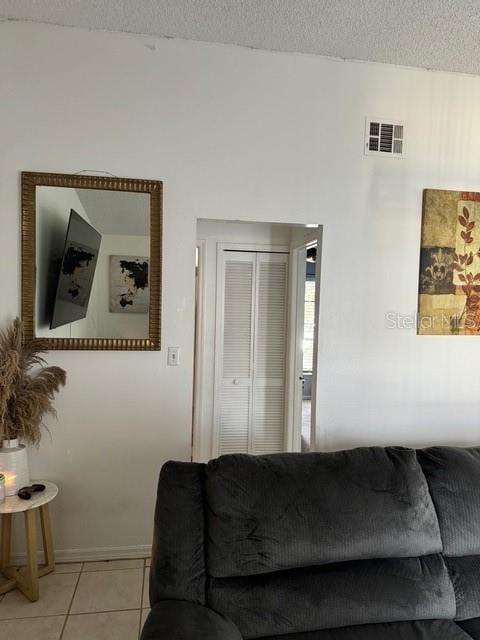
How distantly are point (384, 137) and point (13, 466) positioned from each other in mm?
2738

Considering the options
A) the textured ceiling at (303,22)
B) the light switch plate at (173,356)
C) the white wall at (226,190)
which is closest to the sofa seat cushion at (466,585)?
the white wall at (226,190)

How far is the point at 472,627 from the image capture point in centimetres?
154

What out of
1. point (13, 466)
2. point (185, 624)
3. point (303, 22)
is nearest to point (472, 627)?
point (185, 624)

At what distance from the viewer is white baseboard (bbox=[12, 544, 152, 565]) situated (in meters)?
2.53

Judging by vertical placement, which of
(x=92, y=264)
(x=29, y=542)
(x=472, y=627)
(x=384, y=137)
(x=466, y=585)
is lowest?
(x=29, y=542)

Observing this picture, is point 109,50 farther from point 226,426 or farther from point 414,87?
point 226,426

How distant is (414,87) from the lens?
107 inches

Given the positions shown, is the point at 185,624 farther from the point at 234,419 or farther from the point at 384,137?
the point at 384,137

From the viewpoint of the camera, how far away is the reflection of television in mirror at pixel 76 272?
246 centimetres

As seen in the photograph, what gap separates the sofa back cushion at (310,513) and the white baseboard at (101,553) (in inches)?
52.1

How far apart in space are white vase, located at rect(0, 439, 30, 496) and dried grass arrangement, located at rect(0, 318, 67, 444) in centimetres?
5

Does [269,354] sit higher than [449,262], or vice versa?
[449,262]

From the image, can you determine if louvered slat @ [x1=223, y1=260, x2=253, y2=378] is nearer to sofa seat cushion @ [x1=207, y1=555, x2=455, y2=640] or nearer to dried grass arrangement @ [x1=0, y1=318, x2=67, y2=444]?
dried grass arrangement @ [x1=0, y1=318, x2=67, y2=444]

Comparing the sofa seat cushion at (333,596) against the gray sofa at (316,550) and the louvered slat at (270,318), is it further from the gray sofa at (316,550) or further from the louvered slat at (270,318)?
the louvered slat at (270,318)
